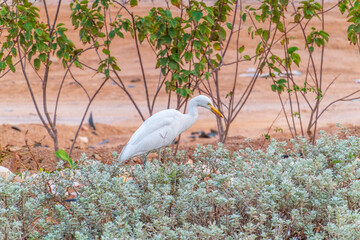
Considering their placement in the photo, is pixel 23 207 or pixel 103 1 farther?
pixel 103 1

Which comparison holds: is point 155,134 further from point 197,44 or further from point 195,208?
point 195,208

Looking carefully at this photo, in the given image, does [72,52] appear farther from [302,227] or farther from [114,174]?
[302,227]

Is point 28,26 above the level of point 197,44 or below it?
above

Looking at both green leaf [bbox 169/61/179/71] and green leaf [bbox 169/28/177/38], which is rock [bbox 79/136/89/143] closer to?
green leaf [bbox 169/61/179/71]

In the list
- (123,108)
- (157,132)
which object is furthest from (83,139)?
(157,132)

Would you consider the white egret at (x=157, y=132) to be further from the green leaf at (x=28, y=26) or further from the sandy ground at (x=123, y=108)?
the sandy ground at (x=123, y=108)

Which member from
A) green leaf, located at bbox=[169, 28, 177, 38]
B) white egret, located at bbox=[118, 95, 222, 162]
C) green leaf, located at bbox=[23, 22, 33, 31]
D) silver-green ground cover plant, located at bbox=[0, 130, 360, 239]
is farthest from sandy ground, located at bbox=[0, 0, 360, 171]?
silver-green ground cover plant, located at bbox=[0, 130, 360, 239]

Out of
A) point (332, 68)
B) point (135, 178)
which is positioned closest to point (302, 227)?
point (135, 178)

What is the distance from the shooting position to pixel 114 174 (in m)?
3.21

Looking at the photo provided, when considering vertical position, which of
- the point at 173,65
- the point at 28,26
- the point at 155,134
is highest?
the point at 28,26

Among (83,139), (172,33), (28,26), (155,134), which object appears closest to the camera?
(155,134)

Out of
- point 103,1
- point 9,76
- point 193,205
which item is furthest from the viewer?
point 9,76

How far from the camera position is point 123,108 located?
11.7m

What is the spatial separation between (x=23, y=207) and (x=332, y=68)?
13.9 m
